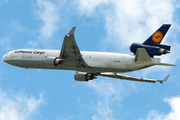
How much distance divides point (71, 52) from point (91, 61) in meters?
4.49

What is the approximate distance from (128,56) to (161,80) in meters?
6.99

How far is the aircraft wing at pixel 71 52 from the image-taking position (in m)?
33.4

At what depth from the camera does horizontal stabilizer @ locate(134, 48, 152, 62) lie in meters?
34.3

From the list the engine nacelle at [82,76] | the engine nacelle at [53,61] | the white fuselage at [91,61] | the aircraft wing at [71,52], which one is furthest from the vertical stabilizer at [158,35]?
the engine nacelle at [53,61]

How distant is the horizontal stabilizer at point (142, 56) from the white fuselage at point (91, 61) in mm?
585

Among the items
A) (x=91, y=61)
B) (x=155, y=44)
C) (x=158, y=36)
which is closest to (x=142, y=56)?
(x=155, y=44)

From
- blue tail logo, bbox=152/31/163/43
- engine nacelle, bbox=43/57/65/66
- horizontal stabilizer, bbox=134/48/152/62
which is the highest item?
blue tail logo, bbox=152/31/163/43

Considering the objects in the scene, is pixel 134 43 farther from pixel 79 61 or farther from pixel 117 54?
pixel 79 61

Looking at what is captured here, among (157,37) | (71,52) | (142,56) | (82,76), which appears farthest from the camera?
(82,76)

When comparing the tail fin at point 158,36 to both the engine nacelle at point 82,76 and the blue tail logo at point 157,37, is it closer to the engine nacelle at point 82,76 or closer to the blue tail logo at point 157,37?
the blue tail logo at point 157,37

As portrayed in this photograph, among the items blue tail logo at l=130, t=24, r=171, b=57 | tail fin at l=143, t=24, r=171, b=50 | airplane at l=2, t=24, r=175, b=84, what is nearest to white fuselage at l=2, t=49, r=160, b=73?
airplane at l=2, t=24, r=175, b=84

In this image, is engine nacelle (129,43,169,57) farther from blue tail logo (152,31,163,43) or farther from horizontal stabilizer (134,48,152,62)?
horizontal stabilizer (134,48,152,62)

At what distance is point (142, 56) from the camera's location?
35062 mm

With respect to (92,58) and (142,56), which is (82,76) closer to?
(92,58)
